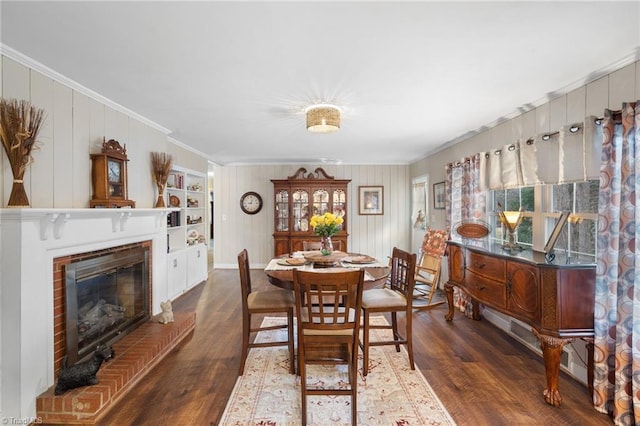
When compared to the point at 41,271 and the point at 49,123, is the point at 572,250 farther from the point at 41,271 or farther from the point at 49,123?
the point at 49,123

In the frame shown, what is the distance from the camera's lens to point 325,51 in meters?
1.87

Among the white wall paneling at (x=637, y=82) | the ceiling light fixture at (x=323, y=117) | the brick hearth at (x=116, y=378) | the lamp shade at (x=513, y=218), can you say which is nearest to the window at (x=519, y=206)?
the lamp shade at (x=513, y=218)

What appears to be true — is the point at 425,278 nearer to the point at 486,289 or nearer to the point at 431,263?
the point at 431,263

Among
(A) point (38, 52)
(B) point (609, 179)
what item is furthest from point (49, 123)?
(B) point (609, 179)

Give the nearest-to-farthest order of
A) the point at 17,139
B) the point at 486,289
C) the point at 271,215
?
1. the point at 17,139
2. the point at 486,289
3. the point at 271,215

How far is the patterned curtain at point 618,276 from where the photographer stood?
1.78 metres

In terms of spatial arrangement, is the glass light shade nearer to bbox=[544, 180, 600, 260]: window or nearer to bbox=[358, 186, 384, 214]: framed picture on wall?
bbox=[544, 180, 600, 260]: window

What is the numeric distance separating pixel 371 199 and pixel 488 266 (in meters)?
4.04

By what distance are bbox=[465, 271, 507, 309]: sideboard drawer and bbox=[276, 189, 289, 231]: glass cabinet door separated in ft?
12.6

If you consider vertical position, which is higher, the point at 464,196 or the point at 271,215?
the point at 464,196

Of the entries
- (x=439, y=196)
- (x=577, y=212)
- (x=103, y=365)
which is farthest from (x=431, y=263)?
(x=103, y=365)

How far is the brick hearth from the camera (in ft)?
6.10

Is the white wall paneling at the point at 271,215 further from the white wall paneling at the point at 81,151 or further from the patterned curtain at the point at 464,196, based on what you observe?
the white wall paneling at the point at 81,151

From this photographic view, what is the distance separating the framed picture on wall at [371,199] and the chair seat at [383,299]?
389 centimetres
